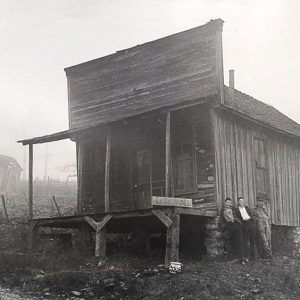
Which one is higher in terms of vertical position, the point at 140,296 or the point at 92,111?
the point at 92,111

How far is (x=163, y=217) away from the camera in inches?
523

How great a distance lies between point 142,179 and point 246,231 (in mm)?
4511

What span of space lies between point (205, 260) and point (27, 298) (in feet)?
17.4

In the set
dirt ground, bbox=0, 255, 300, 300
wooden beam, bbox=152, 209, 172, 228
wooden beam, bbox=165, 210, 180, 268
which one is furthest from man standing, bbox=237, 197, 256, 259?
wooden beam, bbox=152, 209, 172, 228

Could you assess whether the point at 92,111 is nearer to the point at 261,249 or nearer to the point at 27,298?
the point at 261,249

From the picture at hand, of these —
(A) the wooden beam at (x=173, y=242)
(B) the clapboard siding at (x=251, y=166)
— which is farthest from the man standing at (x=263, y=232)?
(A) the wooden beam at (x=173, y=242)

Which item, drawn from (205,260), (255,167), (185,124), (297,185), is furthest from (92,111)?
(297,185)

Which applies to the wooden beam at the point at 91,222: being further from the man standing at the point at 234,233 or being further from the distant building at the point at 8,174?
the distant building at the point at 8,174

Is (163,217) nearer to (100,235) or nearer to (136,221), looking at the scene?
(136,221)

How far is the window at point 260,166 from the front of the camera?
1819cm


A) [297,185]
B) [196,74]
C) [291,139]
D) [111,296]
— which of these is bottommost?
[111,296]

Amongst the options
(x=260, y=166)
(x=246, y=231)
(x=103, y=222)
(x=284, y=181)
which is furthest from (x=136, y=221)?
(x=284, y=181)

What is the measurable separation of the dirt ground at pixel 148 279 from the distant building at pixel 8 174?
39.7 metres

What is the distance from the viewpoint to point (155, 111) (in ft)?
49.8
